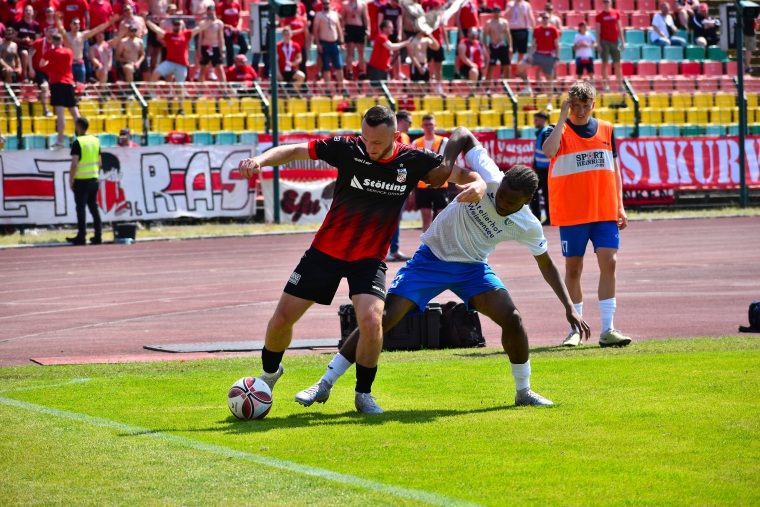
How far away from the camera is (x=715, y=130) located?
112 ft

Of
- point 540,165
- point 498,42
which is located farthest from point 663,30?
point 540,165

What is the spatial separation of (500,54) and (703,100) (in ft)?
20.6

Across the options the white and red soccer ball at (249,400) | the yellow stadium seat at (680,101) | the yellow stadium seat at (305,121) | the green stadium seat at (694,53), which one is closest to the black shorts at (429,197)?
the yellow stadium seat at (305,121)

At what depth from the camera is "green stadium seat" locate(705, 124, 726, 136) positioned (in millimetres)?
33938

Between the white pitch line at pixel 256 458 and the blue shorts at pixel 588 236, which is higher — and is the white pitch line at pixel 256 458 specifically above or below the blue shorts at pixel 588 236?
below

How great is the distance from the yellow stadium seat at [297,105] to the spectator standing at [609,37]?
28.1 feet

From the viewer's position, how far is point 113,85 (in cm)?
2809

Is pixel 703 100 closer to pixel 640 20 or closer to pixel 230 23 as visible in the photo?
pixel 640 20

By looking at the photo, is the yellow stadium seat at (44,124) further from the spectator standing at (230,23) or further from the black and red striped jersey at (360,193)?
the black and red striped jersey at (360,193)

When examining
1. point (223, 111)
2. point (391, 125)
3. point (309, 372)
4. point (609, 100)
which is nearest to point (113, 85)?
point (223, 111)

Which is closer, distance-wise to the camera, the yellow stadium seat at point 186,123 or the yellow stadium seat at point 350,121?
the yellow stadium seat at point 186,123

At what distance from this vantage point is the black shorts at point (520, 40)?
33.5 meters

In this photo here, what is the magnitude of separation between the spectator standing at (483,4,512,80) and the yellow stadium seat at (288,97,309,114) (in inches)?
212

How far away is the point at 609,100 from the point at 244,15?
9.90m
